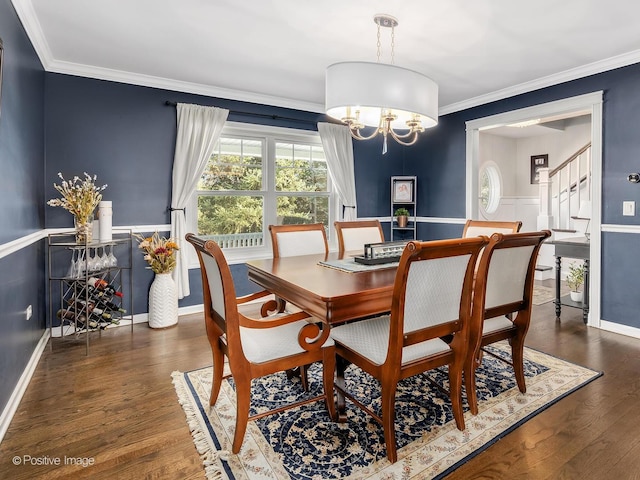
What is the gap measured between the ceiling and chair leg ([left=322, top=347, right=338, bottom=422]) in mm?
2132

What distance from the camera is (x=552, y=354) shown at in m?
2.92

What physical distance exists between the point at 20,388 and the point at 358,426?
2074 mm

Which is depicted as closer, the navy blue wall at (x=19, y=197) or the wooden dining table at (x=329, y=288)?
the wooden dining table at (x=329, y=288)

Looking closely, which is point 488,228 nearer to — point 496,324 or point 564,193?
point 496,324

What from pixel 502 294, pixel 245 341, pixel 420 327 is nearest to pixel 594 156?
pixel 502 294

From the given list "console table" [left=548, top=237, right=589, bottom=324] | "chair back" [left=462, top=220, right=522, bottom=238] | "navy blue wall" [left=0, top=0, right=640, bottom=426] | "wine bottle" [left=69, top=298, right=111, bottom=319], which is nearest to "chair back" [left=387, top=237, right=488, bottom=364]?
"chair back" [left=462, top=220, right=522, bottom=238]

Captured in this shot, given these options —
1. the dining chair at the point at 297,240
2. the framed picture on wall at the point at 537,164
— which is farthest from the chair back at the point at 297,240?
the framed picture on wall at the point at 537,164

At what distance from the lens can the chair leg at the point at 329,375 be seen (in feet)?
6.36

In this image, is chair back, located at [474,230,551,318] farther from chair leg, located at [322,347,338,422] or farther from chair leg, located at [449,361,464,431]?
chair leg, located at [322,347,338,422]

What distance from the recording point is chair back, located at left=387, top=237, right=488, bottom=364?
1.56 meters

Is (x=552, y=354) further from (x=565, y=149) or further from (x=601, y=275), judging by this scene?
(x=565, y=149)

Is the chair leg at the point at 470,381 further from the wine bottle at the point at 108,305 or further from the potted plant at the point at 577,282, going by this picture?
the wine bottle at the point at 108,305

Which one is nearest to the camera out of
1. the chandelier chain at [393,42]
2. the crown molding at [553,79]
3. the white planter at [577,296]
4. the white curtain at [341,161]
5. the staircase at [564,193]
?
the chandelier chain at [393,42]

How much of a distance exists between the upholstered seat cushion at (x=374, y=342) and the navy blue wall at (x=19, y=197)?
181 cm
